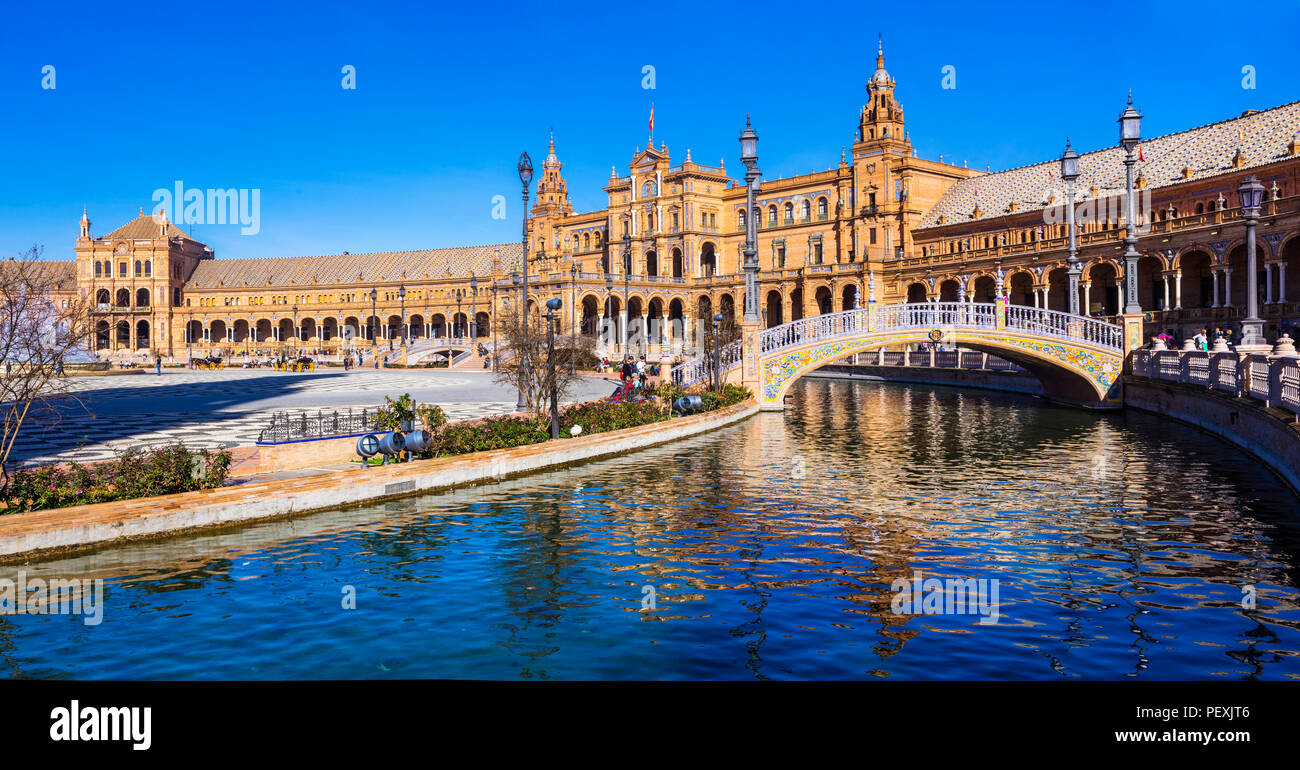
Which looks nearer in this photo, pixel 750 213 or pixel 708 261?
pixel 750 213

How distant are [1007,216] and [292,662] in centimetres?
6733

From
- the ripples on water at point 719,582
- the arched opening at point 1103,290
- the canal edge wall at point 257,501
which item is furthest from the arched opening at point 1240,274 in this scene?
the canal edge wall at point 257,501

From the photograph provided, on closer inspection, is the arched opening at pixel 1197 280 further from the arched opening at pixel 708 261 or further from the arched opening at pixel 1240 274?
the arched opening at pixel 708 261

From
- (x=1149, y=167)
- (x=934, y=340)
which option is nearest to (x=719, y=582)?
(x=934, y=340)

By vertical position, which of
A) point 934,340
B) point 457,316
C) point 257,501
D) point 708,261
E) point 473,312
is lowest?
point 257,501

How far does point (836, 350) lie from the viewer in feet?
108

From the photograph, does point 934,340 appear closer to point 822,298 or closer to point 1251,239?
point 1251,239

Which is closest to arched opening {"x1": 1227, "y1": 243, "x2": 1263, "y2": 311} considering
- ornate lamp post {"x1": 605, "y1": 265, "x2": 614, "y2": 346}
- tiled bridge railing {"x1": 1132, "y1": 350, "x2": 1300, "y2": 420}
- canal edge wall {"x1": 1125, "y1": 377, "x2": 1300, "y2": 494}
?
tiled bridge railing {"x1": 1132, "y1": 350, "x2": 1300, "y2": 420}

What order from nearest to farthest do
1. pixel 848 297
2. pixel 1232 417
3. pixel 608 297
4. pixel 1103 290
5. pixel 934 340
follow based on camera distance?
1. pixel 1232 417
2. pixel 934 340
3. pixel 1103 290
4. pixel 608 297
5. pixel 848 297

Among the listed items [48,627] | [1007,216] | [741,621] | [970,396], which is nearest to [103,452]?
[48,627]

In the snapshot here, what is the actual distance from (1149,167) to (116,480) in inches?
2472

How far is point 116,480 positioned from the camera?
524 inches

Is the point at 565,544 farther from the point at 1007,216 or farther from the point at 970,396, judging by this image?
the point at 1007,216
